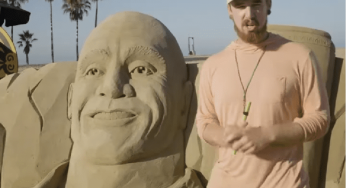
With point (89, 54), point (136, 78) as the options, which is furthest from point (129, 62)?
point (89, 54)

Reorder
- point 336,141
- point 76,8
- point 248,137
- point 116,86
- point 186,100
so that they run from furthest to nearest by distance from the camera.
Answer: point 76,8, point 186,100, point 116,86, point 336,141, point 248,137

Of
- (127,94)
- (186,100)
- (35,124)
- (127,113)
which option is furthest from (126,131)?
(35,124)

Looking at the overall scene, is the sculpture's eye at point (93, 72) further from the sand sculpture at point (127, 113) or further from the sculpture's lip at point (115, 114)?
the sculpture's lip at point (115, 114)

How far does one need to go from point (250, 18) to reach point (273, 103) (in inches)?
14.6

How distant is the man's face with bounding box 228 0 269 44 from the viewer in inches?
60.8

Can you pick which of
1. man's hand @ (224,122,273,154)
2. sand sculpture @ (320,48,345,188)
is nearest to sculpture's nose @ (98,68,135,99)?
sand sculpture @ (320,48,345,188)

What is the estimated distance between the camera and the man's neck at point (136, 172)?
10.8 feet

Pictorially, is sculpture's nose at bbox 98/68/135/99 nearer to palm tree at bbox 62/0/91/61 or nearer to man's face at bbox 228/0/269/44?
man's face at bbox 228/0/269/44

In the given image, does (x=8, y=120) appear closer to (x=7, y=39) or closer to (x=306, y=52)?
(x=7, y=39)

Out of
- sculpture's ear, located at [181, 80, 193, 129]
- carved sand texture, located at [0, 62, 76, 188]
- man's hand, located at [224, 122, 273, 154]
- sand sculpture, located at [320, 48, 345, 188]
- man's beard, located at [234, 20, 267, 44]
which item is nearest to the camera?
man's hand, located at [224, 122, 273, 154]

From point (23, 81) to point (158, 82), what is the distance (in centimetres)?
177

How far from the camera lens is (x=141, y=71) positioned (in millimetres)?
3402

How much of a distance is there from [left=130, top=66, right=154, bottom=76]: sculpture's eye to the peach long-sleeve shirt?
1.80 m

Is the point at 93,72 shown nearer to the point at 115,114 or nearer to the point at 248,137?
the point at 115,114
